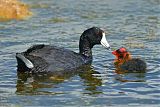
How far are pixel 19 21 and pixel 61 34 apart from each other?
322 centimetres

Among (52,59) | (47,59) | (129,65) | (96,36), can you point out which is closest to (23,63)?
(47,59)

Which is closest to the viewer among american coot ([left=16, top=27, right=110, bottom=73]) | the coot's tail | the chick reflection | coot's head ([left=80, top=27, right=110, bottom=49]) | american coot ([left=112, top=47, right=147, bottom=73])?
the chick reflection

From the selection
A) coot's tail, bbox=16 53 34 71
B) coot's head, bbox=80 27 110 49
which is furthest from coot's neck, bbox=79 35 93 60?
coot's tail, bbox=16 53 34 71

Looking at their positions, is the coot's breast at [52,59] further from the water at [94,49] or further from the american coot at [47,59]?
the water at [94,49]

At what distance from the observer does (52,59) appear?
44.0 feet

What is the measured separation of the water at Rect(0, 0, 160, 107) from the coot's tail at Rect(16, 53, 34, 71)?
0.19 meters

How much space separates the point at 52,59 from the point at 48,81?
2.64ft

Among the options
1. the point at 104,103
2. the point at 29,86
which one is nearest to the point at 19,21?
the point at 29,86

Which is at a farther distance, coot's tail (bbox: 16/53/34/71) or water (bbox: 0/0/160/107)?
coot's tail (bbox: 16/53/34/71)

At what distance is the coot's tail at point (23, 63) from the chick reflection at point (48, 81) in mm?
178

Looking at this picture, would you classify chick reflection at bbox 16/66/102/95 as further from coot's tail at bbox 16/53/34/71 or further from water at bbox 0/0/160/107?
coot's tail at bbox 16/53/34/71

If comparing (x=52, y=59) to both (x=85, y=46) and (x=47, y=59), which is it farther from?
(x=85, y=46)

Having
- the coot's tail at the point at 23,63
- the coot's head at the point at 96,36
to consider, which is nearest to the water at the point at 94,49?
the coot's tail at the point at 23,63

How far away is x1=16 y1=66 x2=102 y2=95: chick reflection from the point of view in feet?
38.8
